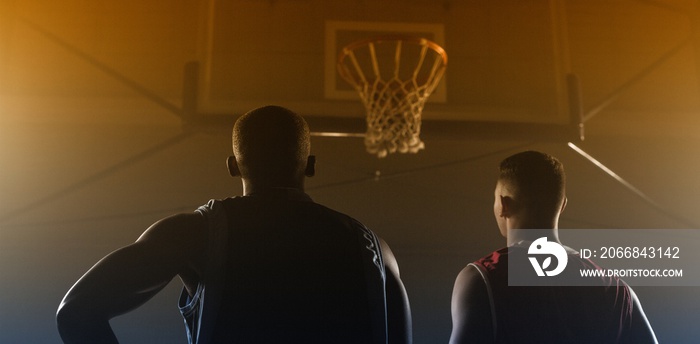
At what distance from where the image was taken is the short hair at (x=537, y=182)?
5.58 feet

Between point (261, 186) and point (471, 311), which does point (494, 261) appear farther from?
point (261, 186)

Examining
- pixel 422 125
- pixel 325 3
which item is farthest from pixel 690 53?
pixel 325 3

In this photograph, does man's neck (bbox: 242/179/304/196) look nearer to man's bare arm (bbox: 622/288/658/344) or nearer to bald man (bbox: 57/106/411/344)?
bald man (bbox: 57/106/411/344)

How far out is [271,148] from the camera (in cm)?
135

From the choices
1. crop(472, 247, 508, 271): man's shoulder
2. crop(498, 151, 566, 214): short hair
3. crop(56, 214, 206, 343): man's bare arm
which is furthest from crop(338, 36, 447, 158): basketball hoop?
crop(56, 214, 206, 343): man's bare arm

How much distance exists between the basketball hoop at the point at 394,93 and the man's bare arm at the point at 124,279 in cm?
320

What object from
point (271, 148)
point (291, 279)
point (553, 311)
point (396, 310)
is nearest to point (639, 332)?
point (553, 311)

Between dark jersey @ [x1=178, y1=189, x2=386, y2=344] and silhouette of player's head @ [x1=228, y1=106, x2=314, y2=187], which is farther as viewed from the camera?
silhouette of player's head @ [x1=228, y1=106, x2=314, y2=187]

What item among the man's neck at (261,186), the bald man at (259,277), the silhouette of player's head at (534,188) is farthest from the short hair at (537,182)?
the man's neck at (261,186)

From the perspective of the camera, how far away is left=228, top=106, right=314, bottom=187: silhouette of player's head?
133 centimetres

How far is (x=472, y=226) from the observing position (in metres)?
7.45

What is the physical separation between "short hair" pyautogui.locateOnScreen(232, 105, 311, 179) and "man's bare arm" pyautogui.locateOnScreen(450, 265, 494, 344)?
0.51 meters

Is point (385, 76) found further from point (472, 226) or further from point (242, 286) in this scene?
point (242, 286)

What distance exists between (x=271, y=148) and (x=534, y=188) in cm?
80
